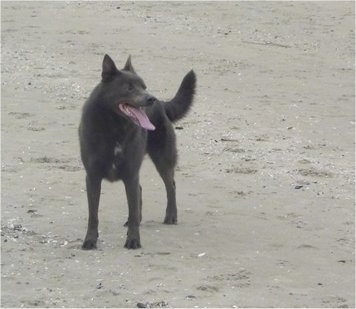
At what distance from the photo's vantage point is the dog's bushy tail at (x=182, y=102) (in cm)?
805

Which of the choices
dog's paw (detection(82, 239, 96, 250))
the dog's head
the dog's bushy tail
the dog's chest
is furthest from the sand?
the dog's head

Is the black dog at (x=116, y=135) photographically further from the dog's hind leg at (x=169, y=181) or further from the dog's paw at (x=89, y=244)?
the dog's hind leg at (x=169, y=181)

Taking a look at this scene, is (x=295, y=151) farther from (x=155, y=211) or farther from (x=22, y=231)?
(x=22, y=231)

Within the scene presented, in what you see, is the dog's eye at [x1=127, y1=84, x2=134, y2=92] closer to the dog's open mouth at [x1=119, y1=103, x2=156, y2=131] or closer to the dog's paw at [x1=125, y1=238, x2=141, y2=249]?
the dog's open mouth at [x1=119, y1=103, x2=156, y2=131]

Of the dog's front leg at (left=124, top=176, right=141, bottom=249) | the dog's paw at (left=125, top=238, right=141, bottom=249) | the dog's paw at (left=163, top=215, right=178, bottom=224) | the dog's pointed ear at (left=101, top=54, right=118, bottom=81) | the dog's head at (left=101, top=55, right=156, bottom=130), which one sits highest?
the dog's pointed ear at (left=101, top=54, right=118, bottom=81)

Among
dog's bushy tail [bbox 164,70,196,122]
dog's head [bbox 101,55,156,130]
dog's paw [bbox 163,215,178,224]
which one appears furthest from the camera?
dog's bushy tail [bbox 164,70,196,122]

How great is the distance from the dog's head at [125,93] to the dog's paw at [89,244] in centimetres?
88

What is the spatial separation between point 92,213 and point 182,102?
1.43 metres

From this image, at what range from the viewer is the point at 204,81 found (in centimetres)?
1360

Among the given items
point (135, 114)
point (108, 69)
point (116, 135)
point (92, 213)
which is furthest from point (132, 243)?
point (108, 69)

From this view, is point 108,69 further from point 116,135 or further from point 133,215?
point 133,215

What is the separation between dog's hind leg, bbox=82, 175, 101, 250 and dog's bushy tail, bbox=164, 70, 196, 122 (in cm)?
110

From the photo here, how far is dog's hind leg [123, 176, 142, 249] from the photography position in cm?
710

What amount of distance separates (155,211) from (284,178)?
63.2 inches
